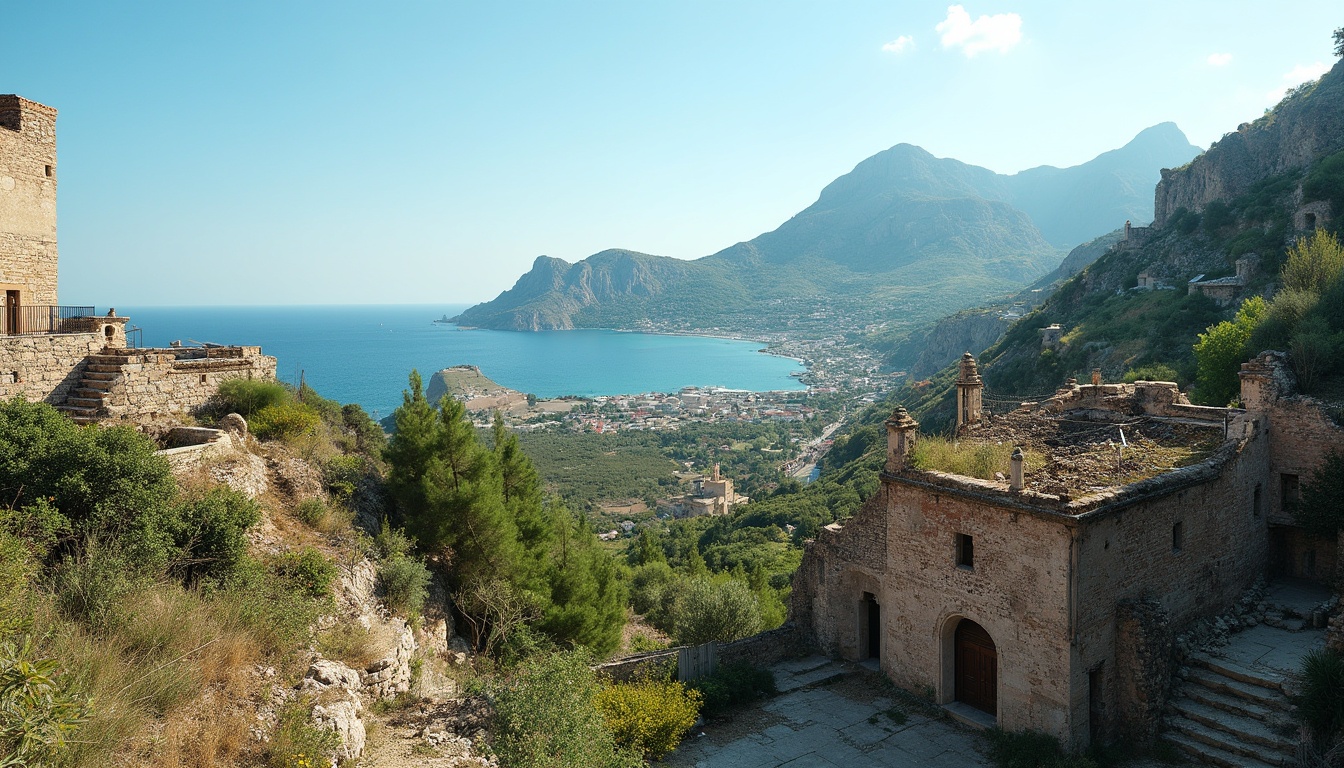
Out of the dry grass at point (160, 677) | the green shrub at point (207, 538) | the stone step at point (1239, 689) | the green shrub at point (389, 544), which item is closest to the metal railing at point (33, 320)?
the green shrub at point (207, 538)

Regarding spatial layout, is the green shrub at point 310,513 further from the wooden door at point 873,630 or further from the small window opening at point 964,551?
the small window opening at point 964,551

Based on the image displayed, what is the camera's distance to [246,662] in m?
8.42

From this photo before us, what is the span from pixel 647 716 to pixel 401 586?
192 inches

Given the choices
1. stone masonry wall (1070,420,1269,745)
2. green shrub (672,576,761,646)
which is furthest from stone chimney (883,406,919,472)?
green shrub (672,576,761,646)

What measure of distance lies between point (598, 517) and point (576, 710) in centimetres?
5027

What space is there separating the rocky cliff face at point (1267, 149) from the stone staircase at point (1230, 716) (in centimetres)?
6572

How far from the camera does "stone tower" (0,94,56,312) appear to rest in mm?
13125

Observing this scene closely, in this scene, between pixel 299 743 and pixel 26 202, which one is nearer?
pixel 299 743

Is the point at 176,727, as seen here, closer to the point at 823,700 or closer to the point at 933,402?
the point at 823,700

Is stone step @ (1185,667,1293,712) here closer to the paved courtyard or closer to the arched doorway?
the arched doorway

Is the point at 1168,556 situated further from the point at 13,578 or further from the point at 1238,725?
the point at 13,578

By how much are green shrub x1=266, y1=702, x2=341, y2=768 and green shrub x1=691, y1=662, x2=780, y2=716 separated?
23.3 feet

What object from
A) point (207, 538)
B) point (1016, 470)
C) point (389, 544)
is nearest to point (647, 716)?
point (389, 544)

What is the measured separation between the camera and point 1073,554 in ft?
35.3
